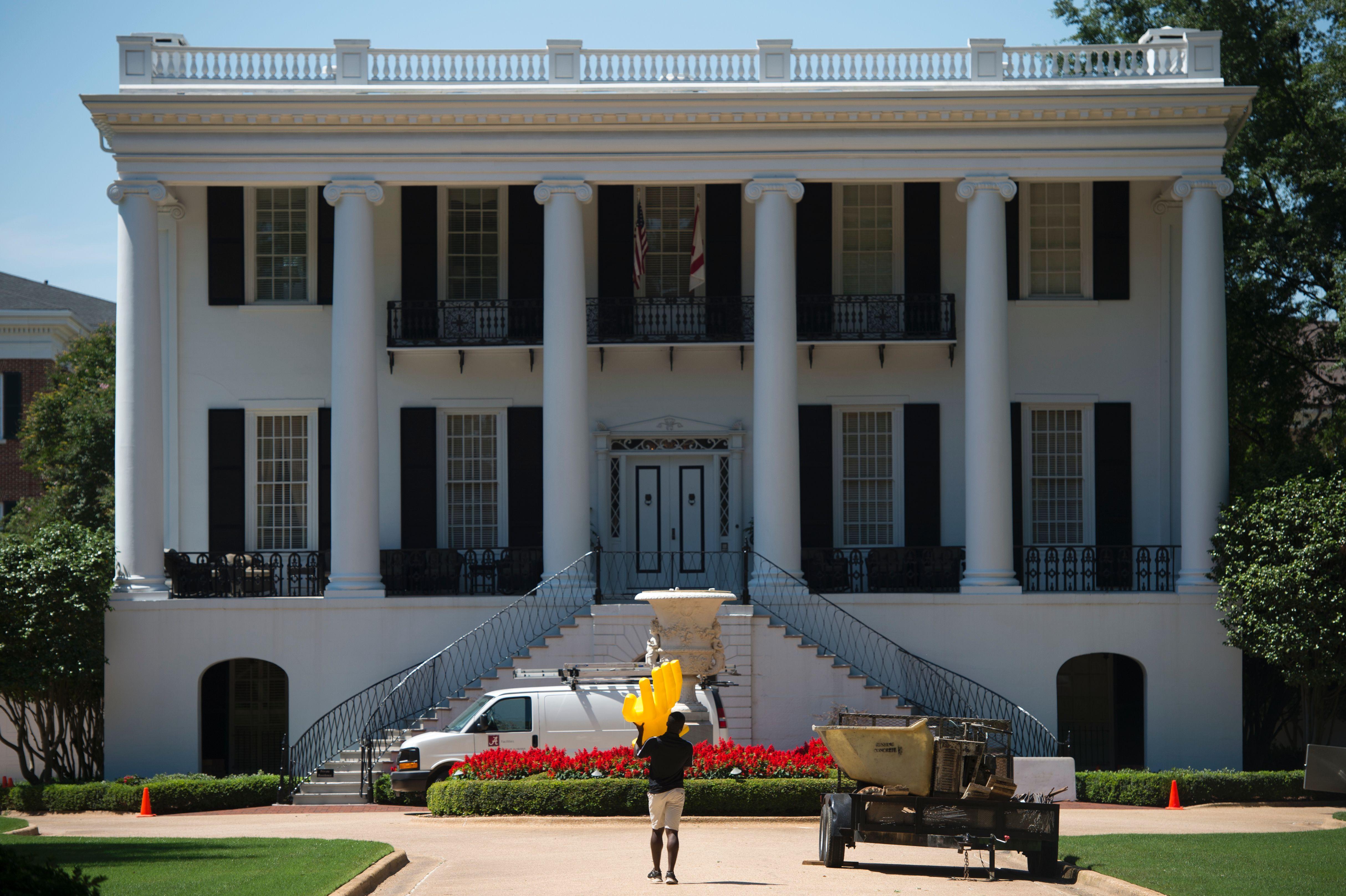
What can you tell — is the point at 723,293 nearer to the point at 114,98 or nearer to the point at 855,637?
the point at 855,637

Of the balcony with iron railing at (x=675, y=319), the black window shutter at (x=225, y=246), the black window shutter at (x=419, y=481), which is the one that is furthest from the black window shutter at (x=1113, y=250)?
the black window shutter at (x=225, y=246)

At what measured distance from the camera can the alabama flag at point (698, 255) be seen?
2747 cm

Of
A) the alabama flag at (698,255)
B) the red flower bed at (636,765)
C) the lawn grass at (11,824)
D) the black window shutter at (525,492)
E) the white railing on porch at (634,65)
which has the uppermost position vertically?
the white railing on porch at (634,65)

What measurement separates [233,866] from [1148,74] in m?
21.2

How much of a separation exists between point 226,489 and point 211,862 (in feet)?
48.2

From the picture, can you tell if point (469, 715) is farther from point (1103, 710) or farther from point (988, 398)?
point (1103, 710)

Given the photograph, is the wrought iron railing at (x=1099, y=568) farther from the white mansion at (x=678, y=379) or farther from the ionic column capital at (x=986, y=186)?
the ionic column capital at (x=986, y=186)

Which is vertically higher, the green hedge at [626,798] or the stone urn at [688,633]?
the stone urn at [688,633]

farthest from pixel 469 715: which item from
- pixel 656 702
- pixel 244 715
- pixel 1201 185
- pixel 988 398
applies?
pixel 1201 185

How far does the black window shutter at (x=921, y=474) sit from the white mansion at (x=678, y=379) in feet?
0.25

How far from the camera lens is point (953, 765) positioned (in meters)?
14.3

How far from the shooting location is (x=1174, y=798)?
22234 millimetres

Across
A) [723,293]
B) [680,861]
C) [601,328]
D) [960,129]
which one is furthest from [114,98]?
[680,861]

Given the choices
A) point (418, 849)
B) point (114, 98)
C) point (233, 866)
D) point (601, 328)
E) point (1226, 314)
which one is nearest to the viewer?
point (233, 866)
